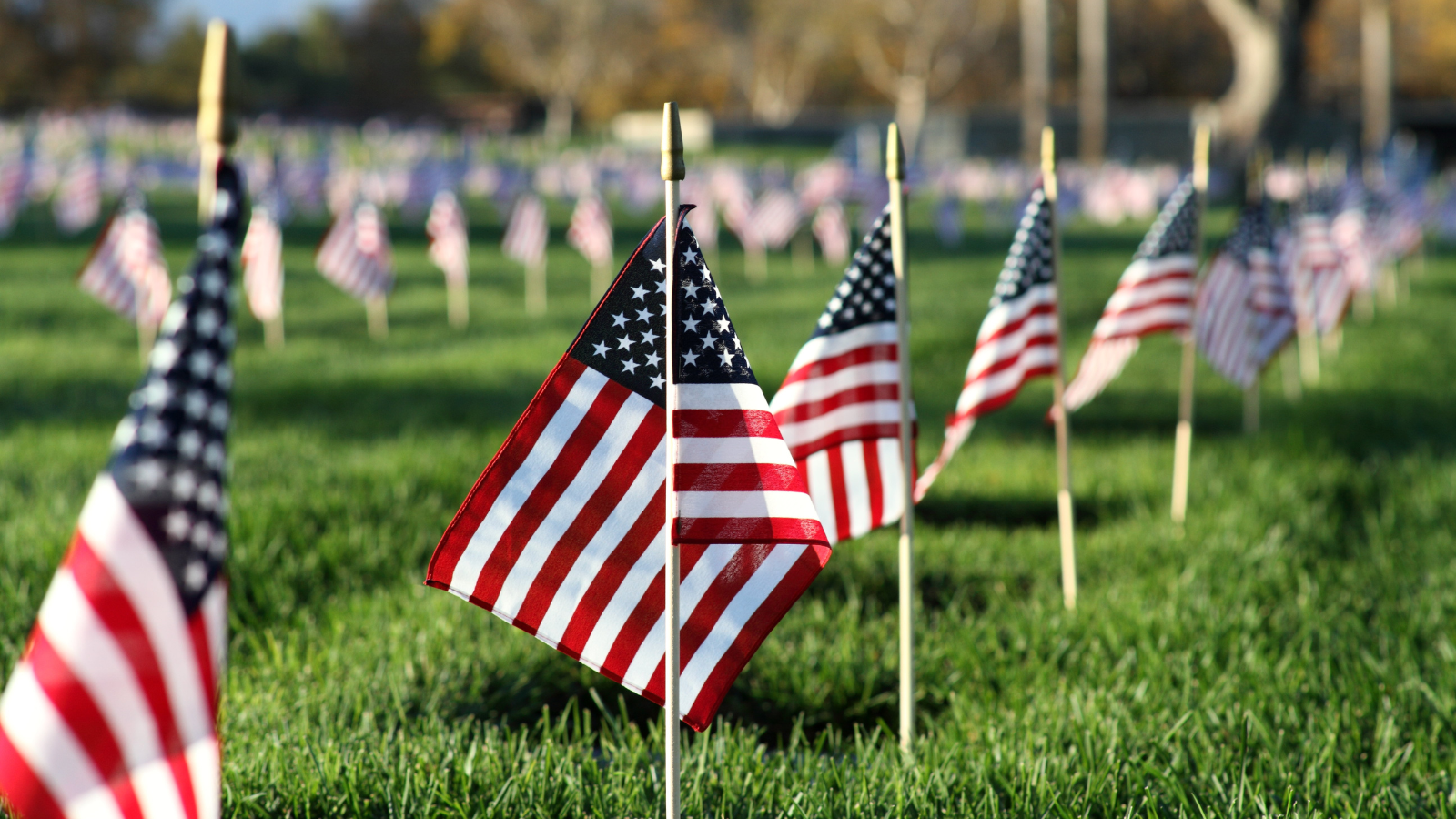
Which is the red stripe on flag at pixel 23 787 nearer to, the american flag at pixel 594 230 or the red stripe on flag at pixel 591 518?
the red stripe on flag at pixel 591 518

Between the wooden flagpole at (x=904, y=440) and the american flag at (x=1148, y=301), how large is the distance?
192 centimetres

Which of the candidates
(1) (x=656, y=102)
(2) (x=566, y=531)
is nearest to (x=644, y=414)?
(2) (x=566, y=531)

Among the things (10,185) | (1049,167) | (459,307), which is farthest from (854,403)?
(10,185)

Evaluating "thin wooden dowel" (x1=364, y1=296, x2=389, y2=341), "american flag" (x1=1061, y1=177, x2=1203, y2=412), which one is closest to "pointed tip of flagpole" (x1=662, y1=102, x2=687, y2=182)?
"american flag" (x1=1061, y1=177, x2=1203, y2=412)

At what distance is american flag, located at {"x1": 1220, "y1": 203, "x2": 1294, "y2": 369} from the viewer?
6750 mm

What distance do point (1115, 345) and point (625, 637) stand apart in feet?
10.8

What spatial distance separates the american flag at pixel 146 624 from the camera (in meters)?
1.84

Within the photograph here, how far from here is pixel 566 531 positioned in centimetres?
266

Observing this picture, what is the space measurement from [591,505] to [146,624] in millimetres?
989

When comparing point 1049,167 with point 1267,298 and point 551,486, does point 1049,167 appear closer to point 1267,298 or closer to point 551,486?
point 551,486

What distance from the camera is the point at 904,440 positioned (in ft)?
11.3

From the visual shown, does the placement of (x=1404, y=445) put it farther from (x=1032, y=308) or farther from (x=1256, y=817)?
(x=1256, y=817)

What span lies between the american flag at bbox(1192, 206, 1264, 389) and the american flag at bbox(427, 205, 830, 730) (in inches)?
158

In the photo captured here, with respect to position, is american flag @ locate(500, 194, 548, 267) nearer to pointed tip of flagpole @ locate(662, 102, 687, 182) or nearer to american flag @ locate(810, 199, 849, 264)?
american flag @ locate(810, 199, 849, 264)
